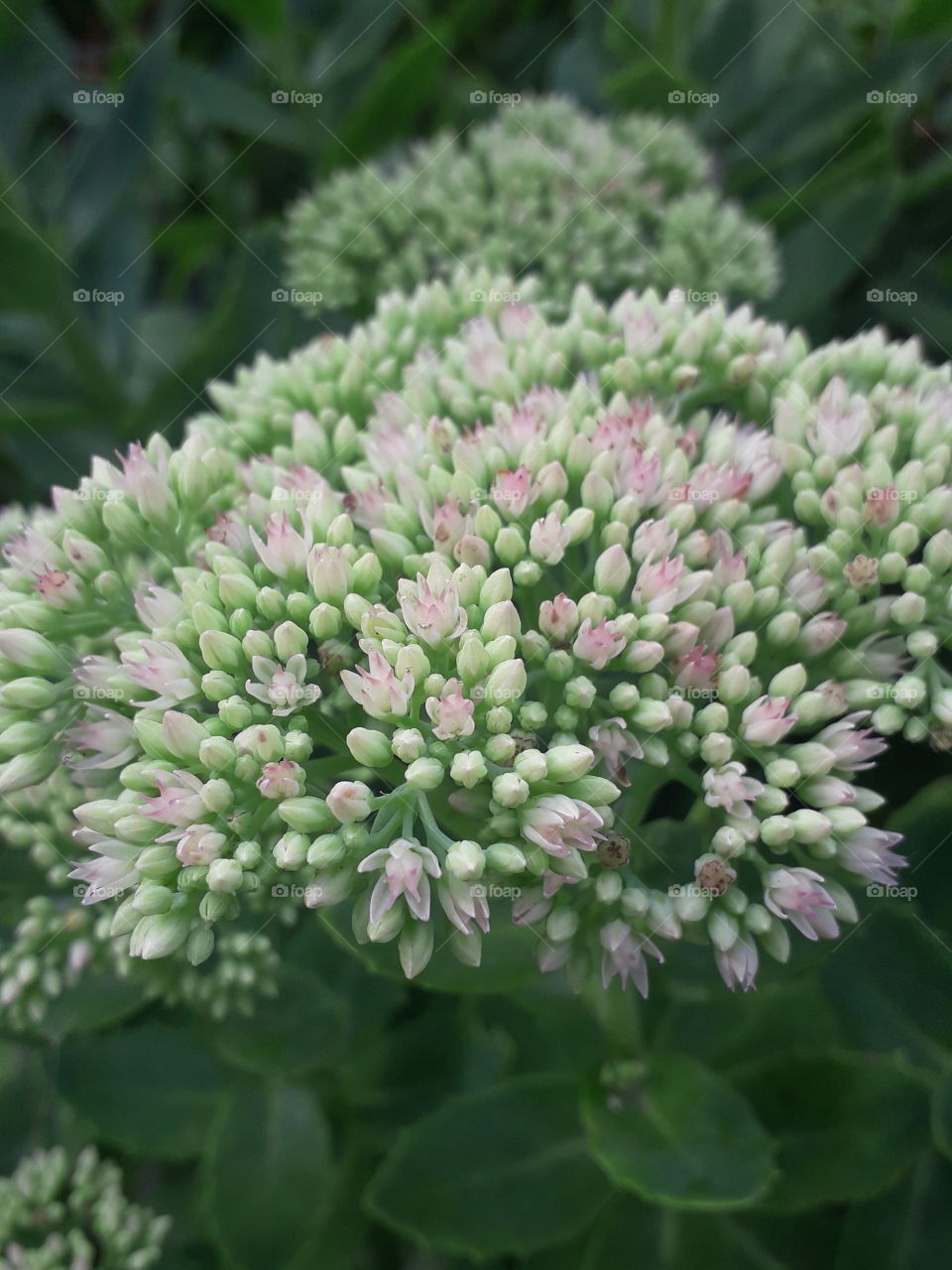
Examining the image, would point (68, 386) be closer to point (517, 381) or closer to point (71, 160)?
point (71, 160)

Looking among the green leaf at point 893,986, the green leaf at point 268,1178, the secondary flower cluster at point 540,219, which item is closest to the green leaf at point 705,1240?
the green leaf at point 893,986

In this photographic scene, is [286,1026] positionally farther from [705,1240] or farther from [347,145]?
[347,145]

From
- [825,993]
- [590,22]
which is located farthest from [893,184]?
[825,993]

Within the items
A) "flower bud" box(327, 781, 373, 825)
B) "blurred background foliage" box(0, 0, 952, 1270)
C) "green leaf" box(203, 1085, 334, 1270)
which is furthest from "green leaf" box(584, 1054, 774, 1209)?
"flower bud" box(327, 781, 373, 825)

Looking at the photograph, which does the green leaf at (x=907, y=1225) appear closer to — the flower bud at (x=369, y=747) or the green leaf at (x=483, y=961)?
the green leaf at (x=483, y=961)

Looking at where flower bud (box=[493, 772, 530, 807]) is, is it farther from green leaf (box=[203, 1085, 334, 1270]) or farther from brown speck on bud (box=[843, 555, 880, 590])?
green leaf (box=[203, 1085, 334, 1270])

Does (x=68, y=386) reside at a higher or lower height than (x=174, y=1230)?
higher
